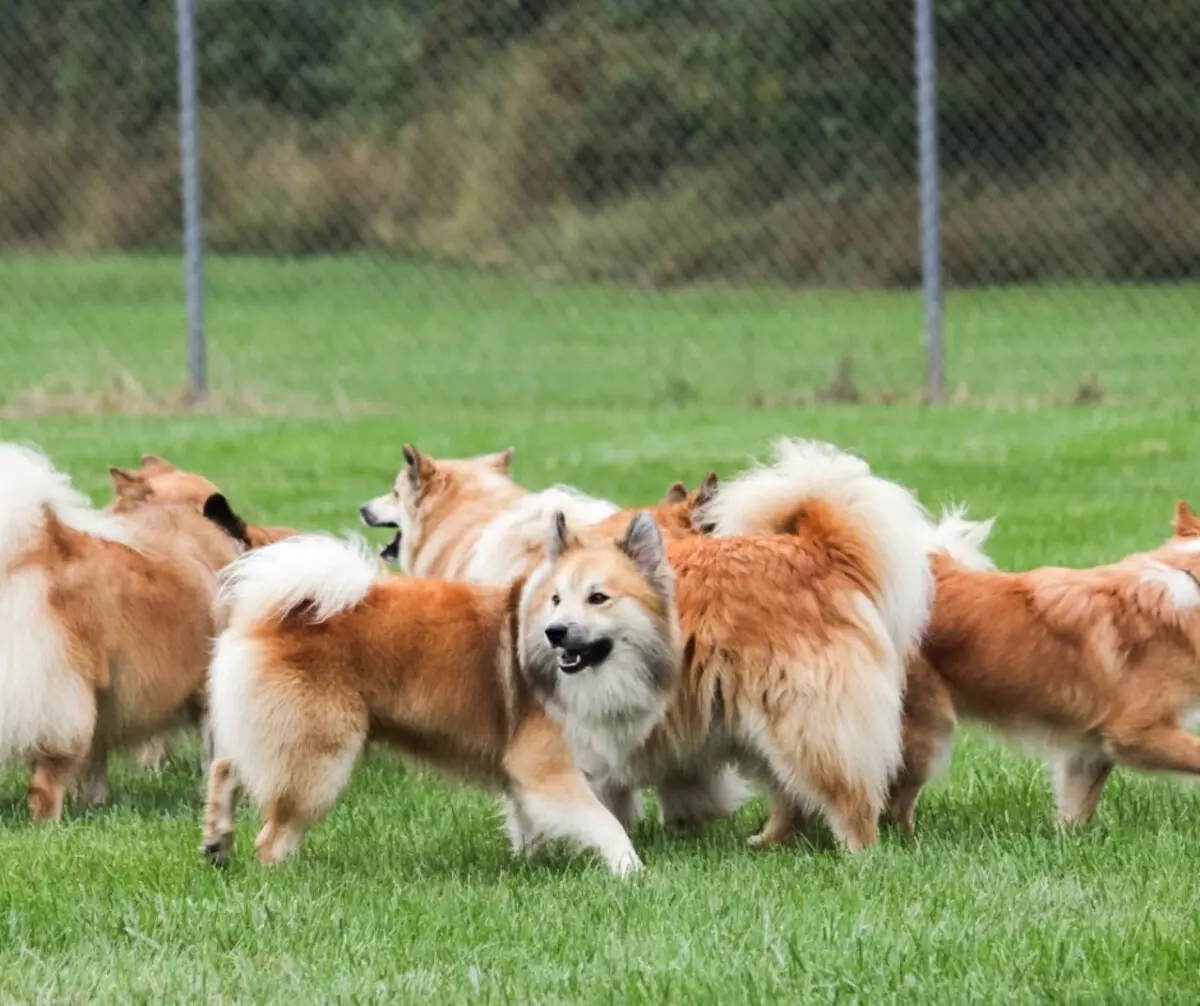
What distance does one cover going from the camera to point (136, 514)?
7176 mm

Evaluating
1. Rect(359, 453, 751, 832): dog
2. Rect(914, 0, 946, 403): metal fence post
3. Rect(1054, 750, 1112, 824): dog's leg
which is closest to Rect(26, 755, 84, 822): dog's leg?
Rect(359, 453, 751, 832): dog

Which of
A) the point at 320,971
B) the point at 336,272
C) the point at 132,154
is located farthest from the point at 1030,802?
the point at 132,154

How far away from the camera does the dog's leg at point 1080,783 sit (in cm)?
620

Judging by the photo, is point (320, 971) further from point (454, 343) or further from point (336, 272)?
point (454, 343)

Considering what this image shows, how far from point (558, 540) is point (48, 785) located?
1863mm

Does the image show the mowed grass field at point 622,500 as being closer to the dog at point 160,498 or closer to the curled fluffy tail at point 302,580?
the dog at point 160,498

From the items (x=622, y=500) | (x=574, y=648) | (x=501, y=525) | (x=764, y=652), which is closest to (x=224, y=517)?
(x=501, y=525)

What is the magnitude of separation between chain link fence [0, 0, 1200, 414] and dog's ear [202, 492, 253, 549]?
8.11 metres

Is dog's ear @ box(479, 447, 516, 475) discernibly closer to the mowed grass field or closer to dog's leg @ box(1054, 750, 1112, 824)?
the mowed grass field

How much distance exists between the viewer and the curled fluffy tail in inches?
222

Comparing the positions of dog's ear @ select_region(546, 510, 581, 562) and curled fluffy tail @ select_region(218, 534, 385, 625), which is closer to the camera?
curled fluffy tail @ select_region(218, 534, 385, 625)

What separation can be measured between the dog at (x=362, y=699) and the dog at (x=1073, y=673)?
0.95 m

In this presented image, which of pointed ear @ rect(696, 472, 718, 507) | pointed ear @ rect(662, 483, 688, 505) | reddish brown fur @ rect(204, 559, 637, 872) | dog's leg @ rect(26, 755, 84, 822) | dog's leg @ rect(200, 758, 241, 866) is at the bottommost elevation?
dog's leg @ rect(26, 755, 84, 822)

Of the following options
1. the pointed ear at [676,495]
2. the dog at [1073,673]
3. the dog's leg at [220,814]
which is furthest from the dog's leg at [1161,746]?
the dog's leg at [220,814]
